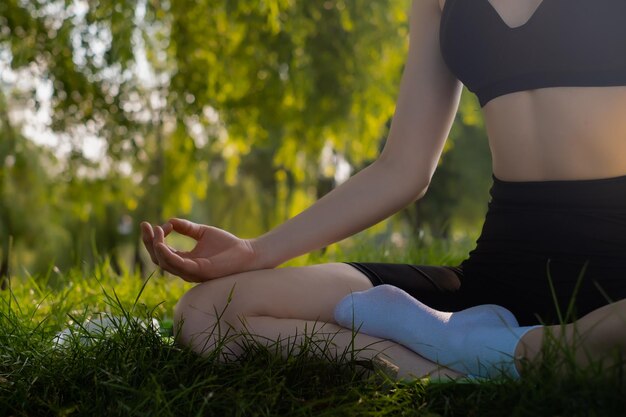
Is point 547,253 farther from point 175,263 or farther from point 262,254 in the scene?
point 175,263

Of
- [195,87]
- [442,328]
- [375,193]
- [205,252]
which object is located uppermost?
[195,87]

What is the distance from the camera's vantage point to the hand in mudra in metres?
1.70

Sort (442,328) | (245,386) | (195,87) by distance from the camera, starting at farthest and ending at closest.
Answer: (195,87) → (442,328) → (245,386)

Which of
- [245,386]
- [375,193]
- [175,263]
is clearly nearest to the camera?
[245,386]

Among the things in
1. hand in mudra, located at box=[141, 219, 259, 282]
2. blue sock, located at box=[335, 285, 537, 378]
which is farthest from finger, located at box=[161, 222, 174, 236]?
blue sock, located at box=[335, 285, 537, 378]

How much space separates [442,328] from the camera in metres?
1.55

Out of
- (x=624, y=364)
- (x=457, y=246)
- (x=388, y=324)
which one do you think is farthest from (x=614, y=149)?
(x=457, y=246)

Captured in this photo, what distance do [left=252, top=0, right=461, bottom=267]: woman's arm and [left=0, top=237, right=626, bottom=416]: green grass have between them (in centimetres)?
30

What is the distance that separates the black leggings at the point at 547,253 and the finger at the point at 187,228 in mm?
407

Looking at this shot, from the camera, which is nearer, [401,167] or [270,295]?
[270,295]

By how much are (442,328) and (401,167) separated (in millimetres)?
491

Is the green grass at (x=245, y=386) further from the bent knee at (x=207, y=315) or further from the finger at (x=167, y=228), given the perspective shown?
the finger at (x=167, y=228)

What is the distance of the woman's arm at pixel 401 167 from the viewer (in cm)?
183

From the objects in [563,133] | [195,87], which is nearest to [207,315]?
[563,133]
